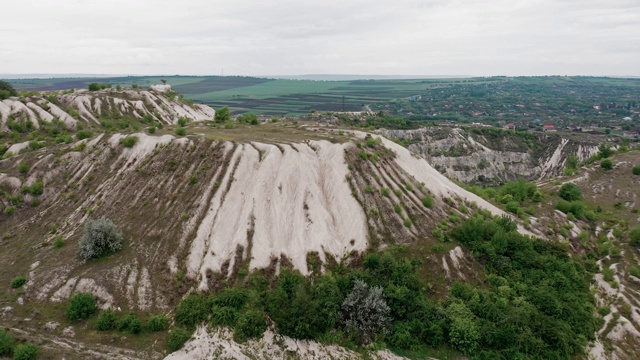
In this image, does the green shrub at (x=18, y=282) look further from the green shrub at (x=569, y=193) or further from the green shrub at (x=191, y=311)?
the green shrub at (x=569, y=193)

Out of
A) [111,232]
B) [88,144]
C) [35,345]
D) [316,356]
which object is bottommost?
[316,356]

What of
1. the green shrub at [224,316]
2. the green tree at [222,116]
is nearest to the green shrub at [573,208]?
the green shrub at [224,316]

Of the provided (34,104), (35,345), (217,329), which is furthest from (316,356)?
(34,104)

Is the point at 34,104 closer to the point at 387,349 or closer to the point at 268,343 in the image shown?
the point at 268,343

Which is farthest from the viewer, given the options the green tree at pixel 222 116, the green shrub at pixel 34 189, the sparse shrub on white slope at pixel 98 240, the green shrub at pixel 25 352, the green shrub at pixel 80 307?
the green tree at pixel 222 116

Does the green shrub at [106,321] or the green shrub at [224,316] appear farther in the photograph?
the green shrub at [224,316]

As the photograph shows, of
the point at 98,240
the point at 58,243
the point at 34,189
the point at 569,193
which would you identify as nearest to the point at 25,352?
the point at 98,240

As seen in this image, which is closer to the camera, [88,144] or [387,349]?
[387,349]
